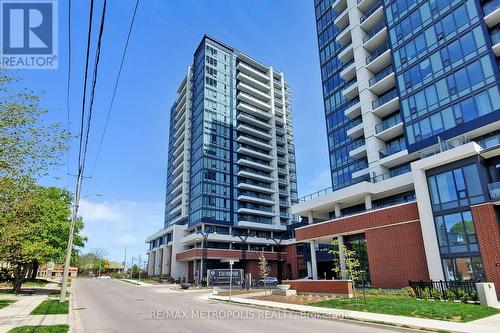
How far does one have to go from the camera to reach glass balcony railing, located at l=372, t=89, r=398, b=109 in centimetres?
4131

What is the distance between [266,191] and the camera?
75.9m

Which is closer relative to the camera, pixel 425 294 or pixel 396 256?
pixel 425 294

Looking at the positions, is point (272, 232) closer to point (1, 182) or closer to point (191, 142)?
point (191, 142)

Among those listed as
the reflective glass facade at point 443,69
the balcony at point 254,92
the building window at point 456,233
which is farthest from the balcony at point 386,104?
the balcony at point 254,92

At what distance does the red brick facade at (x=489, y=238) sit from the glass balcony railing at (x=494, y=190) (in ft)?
2.00

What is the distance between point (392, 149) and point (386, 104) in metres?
5.59

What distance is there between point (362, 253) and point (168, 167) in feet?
242

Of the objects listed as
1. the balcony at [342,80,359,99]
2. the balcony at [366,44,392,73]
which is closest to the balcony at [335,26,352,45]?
the balcony at [366,44,392,73]

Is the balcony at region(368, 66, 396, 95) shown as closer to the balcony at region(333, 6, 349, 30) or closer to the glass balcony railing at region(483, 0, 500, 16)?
the glass balcony railing at region(483, 0, 500, 16)

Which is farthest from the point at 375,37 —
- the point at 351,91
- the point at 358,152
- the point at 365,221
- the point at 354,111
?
the point at 365,221

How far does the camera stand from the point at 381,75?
4338 cm

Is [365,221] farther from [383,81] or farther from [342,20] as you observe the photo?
[342,20]

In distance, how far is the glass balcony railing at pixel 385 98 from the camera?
4131 cm

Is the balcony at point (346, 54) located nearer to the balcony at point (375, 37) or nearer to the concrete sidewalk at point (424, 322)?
the balcony at point (375, 37)
